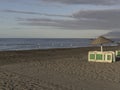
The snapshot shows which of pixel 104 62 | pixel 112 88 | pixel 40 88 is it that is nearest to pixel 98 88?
pixel 112 88

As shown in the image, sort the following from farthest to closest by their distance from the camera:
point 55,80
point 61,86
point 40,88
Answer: point 55,80, point 61,86, point 40,88

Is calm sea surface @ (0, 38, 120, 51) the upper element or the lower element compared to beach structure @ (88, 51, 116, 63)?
lower

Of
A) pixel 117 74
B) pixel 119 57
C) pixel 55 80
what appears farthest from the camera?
pixel 119 57

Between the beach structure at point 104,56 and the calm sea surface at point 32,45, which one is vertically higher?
the beach structure at point 104,56

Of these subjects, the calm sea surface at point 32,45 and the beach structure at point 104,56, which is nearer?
the beach structure at point 104,56

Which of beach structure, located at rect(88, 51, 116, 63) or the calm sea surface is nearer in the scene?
beach structure, located at rect(88, 51, 116, 63)

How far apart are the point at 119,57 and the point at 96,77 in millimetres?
10185

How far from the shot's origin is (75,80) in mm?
11680

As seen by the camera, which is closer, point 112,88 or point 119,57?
point 112,88

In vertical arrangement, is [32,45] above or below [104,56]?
below

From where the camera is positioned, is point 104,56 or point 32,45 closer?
point 104,56

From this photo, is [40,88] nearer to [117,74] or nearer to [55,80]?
[55,80]

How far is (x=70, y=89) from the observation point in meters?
9.77

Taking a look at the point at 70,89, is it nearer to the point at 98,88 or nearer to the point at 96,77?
the point at 98,88
